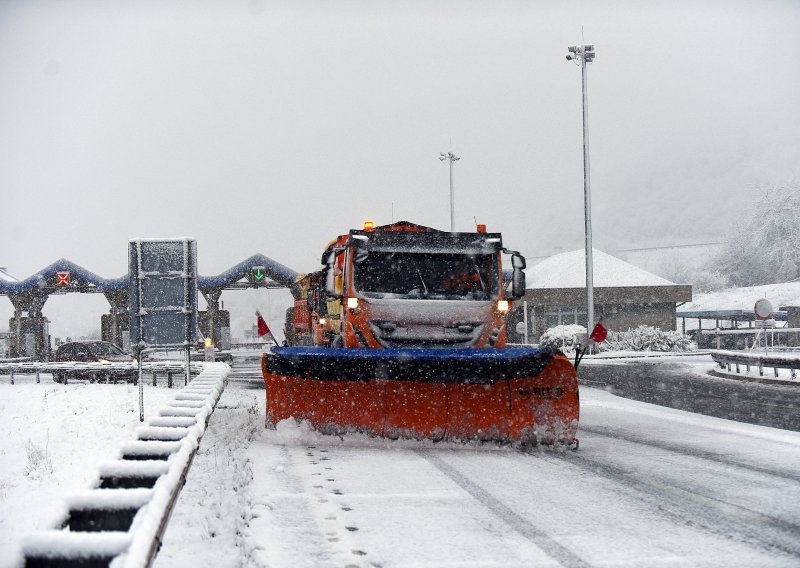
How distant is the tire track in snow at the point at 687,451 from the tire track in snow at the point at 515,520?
2.88m

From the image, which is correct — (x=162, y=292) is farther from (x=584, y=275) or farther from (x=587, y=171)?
(x=584, y=275)

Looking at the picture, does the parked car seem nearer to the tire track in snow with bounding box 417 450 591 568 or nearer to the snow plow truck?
the snow plow truck

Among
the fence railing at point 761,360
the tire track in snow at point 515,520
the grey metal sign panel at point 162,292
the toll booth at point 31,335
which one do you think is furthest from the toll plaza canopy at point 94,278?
the tire track in snow at point 515,520

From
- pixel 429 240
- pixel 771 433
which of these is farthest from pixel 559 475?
pixel 771 433

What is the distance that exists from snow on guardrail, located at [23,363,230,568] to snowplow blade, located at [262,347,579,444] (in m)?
3.62

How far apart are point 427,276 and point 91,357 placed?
19.0m

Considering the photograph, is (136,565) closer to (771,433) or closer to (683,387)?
(771,433)

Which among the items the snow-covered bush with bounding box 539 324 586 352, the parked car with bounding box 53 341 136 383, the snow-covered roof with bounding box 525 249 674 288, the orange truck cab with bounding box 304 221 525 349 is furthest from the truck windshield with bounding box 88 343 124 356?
the snow-covered roof with bounding box 525 249 674 288

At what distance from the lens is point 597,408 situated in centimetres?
1523

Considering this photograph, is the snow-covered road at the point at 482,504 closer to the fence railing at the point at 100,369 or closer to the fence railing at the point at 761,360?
the fence railing at the point at 100,369

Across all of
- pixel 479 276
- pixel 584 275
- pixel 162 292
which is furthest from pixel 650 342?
pixel 162 292

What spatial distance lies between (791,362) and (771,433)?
12.8 metres

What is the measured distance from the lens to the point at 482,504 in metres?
6.12

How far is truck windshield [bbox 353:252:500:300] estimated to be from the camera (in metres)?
10.4
